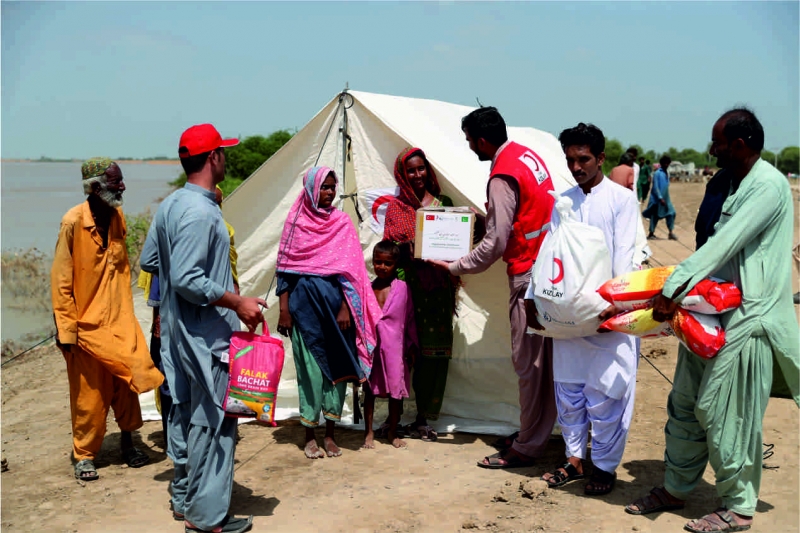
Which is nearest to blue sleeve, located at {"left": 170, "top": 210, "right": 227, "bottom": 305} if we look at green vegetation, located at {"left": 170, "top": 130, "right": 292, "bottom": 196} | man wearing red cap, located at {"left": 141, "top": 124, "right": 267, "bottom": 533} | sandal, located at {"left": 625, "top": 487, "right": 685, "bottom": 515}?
man wearing red cap, located at {"left": 141, "top": 124, "right": 267, "bottom": 533}

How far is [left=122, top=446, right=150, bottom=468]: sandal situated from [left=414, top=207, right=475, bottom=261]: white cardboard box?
2192 millimetres

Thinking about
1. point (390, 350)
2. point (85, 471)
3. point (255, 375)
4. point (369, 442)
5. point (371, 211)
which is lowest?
point (85, 471)

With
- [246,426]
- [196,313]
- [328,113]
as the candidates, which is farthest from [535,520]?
[328,113]

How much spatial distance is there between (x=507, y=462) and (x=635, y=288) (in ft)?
4.86

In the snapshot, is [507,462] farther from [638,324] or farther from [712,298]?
[712,298]

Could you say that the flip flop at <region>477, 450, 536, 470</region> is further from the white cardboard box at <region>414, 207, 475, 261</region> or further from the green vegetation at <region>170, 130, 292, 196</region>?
the green vegetation at <region>170, 130, 292, 196</region>

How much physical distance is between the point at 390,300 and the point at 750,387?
223cm

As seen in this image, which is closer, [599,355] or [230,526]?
[230,526]

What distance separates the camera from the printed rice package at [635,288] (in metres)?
3.43

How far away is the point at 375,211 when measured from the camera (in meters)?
5.23

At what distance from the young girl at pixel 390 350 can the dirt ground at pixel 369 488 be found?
0.22 meters

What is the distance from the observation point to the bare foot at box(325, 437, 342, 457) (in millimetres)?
4645

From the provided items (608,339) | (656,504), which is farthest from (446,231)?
(656,504)

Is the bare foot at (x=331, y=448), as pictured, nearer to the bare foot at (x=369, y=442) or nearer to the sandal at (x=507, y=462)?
the bare foot at (x=369, y=442)
